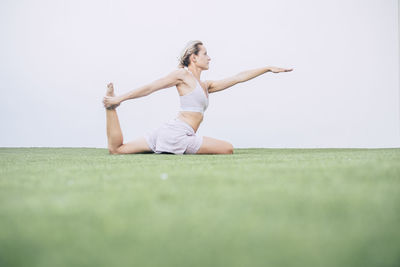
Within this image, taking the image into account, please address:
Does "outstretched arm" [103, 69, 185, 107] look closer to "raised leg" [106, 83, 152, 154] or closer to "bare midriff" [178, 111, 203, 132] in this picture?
"raised leg" [106, 83, 152, 154]

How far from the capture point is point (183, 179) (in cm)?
126

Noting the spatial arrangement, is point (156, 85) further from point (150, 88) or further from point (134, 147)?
point (134, 147)

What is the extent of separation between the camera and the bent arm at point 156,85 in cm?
330

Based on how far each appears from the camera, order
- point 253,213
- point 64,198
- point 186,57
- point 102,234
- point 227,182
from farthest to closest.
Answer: point 186,57
point 227,182
point 64,198
point 253,213
point 102,234

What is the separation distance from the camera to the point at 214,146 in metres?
3.46

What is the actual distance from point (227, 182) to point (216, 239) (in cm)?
57

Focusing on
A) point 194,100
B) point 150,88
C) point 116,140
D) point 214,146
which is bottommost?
point 214,146

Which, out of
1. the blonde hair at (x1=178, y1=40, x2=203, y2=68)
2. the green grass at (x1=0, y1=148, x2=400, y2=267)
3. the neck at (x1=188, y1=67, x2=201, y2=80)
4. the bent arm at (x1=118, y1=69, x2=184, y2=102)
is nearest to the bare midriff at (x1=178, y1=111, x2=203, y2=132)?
the bent arm at (x1=118, y1=69, x2=184, y2=102)

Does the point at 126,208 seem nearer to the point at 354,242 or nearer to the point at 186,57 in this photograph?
the point at 354,242

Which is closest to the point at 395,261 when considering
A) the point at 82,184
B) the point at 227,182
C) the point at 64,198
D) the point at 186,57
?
the point at 227,182

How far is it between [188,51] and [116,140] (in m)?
1.20

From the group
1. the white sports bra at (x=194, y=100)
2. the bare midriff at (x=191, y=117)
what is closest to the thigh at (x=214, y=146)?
the bare midriff at (x=191, y=117)

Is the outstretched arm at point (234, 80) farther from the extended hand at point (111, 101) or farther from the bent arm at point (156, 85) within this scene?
the extended hand at point (111, 101)

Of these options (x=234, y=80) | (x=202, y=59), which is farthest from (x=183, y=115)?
(x=234, y=80)
